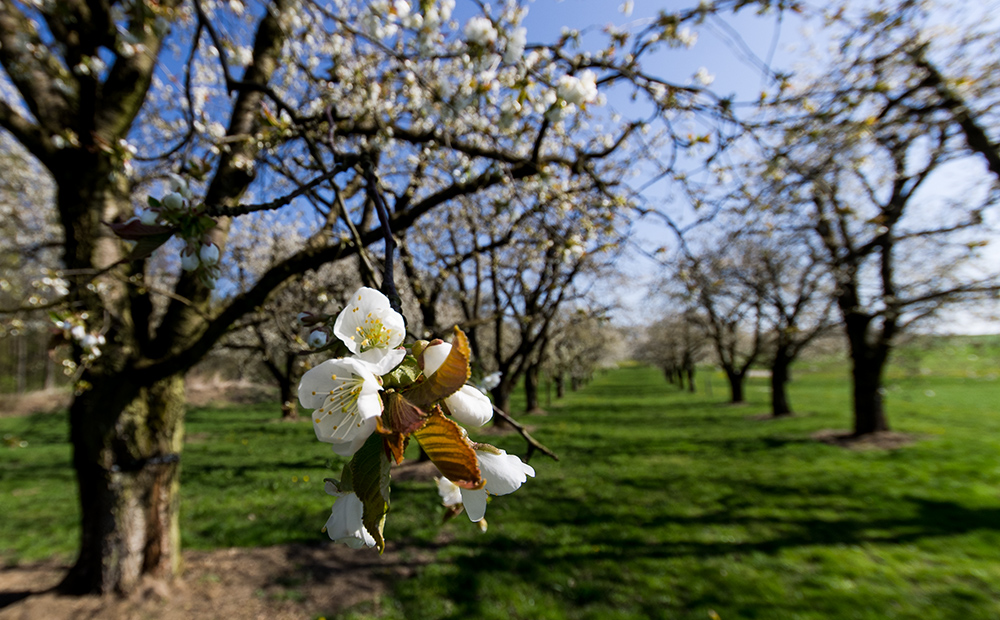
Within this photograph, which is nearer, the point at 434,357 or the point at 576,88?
the point at 434,357

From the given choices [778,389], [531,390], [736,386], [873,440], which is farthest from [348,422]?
[736,386]

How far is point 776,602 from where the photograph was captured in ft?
11.6

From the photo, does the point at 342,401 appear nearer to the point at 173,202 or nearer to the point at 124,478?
the point at 173,202

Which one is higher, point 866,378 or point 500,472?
point 500,472

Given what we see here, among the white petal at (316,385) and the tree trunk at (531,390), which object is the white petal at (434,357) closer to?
the white petal at (316,385)

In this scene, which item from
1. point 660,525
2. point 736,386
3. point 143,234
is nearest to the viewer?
point 143,234

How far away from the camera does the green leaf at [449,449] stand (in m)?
0.56

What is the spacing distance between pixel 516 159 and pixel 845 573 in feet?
15.5

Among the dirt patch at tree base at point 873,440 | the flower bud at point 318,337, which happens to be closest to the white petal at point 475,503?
the flower bud at point 318,337

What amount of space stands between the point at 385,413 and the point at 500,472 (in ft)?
0.71

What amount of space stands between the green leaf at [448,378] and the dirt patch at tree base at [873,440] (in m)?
10.5

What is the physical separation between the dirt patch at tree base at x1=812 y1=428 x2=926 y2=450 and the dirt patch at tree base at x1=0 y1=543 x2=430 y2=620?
28.4ft

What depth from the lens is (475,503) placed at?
67 cm

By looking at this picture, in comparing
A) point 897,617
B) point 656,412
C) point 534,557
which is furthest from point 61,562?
point 656,412
